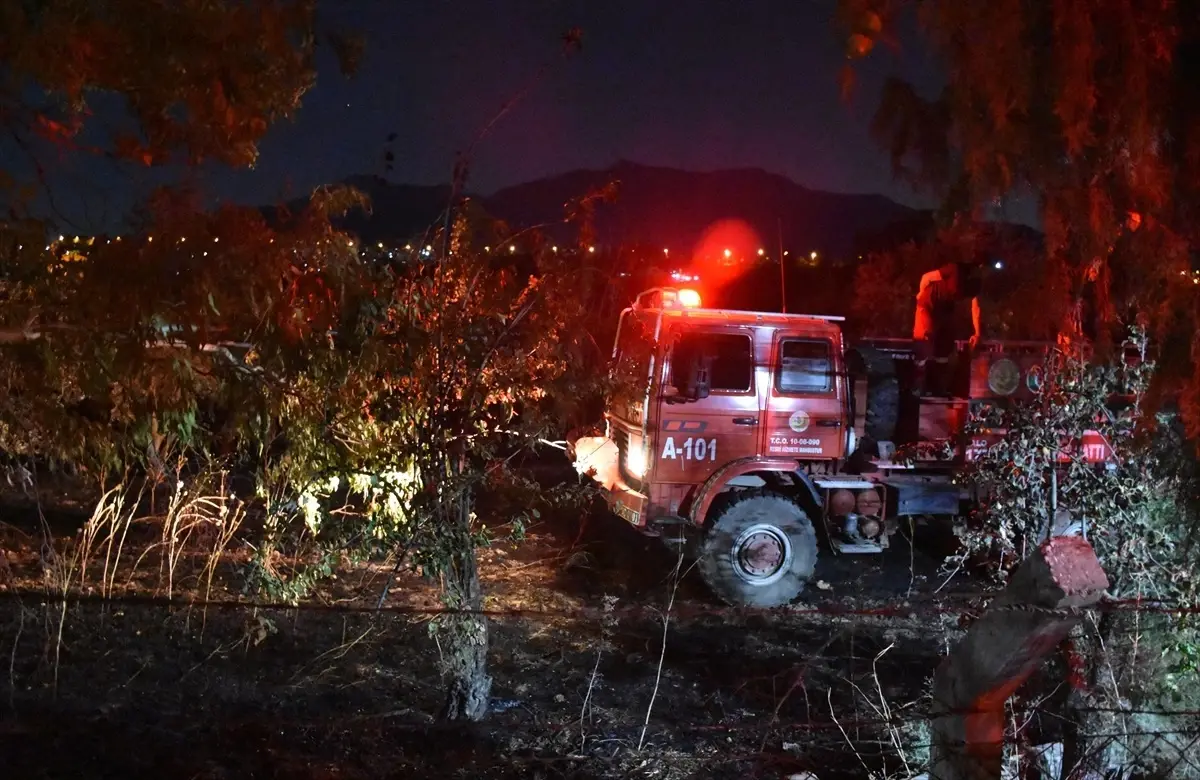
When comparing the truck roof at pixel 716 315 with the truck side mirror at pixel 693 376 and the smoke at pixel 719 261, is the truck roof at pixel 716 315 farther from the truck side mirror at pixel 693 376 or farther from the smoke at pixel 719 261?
the smoke at pixel 719 261

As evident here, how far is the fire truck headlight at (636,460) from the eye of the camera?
26.4 ft

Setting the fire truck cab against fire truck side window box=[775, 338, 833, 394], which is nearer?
the fire truck cab

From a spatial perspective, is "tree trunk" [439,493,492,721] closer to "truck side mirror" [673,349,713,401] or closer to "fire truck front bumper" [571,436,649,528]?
"fire truck front bumper" [571,436,649,528]

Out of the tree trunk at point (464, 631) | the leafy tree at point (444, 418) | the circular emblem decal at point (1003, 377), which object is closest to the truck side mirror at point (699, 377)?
the circular emblem decal at point (1003, 377)

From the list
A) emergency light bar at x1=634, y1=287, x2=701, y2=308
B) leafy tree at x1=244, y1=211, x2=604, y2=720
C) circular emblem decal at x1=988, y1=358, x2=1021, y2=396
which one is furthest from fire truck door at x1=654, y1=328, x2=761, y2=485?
leafy tree at x1=244, y1=211, x2=604, y2=720

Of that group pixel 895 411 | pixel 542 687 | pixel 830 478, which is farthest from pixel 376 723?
pixel 895 411

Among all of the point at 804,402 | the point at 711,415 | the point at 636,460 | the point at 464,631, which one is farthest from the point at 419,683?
the point at 804,402

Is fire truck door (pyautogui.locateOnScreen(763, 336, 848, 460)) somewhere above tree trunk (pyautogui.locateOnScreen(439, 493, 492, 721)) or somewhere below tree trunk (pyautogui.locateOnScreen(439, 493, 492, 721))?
above

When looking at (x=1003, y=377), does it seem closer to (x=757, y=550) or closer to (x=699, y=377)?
(x=757, y=550)

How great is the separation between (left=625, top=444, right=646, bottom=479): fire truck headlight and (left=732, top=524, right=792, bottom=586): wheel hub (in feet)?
3.21

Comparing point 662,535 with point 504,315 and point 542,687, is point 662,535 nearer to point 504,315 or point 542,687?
point 542,687

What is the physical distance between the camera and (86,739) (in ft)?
15.2

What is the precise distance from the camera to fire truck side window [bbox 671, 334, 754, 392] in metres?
8.02

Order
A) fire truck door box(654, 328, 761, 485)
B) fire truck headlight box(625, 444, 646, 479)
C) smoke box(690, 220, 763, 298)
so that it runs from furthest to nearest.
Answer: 1. smoke box(690, 220, 763, 298)
2. fire truck headlight box(625, 444, 646, 479)
3. fire truck door box(654, 328, 761, 485)
